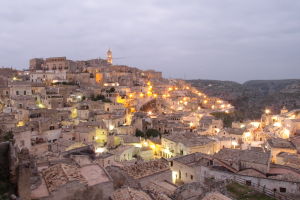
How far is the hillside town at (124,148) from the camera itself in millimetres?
12438

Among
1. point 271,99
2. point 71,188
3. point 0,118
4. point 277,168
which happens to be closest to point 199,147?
point 277,168

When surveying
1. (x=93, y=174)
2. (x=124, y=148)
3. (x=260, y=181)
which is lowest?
(x=124, y=148)

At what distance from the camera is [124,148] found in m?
28.7

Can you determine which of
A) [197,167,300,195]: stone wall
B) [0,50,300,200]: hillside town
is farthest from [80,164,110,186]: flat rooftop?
[197,167,300,195]: stone wall

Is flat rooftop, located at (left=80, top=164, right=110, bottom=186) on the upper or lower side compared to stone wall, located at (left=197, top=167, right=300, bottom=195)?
upper

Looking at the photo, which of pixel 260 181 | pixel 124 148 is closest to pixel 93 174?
pixel 260 181

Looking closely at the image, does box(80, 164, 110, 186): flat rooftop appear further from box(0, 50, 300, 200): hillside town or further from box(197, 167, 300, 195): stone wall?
box(197, 167, 300, 195): stone wall

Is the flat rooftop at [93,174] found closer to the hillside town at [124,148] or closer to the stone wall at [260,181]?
the hillside town at [124,148]

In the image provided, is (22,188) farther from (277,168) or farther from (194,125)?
(194,125)

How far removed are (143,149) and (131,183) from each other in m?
15.7

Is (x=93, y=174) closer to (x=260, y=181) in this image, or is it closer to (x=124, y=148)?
(x=260, y=181)

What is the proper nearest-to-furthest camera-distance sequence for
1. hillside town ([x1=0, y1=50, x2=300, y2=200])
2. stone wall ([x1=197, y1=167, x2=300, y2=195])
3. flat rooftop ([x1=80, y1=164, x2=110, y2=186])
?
hillside town ([x1=0, y1=50, x2=300, y2=200]) → flat rooftop ([x1=80, y1=164, x2=110, y2=186]) → stone wall ([x1=197, y1=167, x2=300, y2=195])

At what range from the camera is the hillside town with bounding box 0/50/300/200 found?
40.8 feet

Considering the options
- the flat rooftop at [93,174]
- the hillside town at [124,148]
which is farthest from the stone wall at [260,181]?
the flat rooftop at [93,174]
